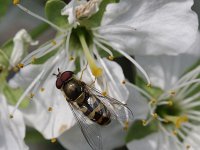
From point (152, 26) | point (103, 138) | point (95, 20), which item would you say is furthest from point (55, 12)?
point (103, 138)

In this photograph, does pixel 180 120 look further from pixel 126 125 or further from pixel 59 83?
pixel 59 83

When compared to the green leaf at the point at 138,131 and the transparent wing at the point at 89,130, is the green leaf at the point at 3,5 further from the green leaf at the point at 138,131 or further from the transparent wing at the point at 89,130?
the green leaf at the point at 138,131

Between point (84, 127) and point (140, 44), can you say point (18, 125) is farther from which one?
point (140, 44)

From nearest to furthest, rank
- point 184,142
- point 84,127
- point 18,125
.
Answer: point 84,127
point 18,125
point 184,142

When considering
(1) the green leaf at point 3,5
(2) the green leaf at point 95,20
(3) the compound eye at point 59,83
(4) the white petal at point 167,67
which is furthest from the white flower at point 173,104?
(1) the green leaf at point 3,5

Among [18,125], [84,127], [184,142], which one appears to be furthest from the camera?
[184,142]

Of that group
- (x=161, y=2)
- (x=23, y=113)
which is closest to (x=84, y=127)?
(x=23, y=113)

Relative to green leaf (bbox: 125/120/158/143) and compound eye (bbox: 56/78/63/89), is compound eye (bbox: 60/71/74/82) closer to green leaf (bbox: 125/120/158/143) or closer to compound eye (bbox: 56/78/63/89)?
compound eye (bbox: 56/78/63/89)
